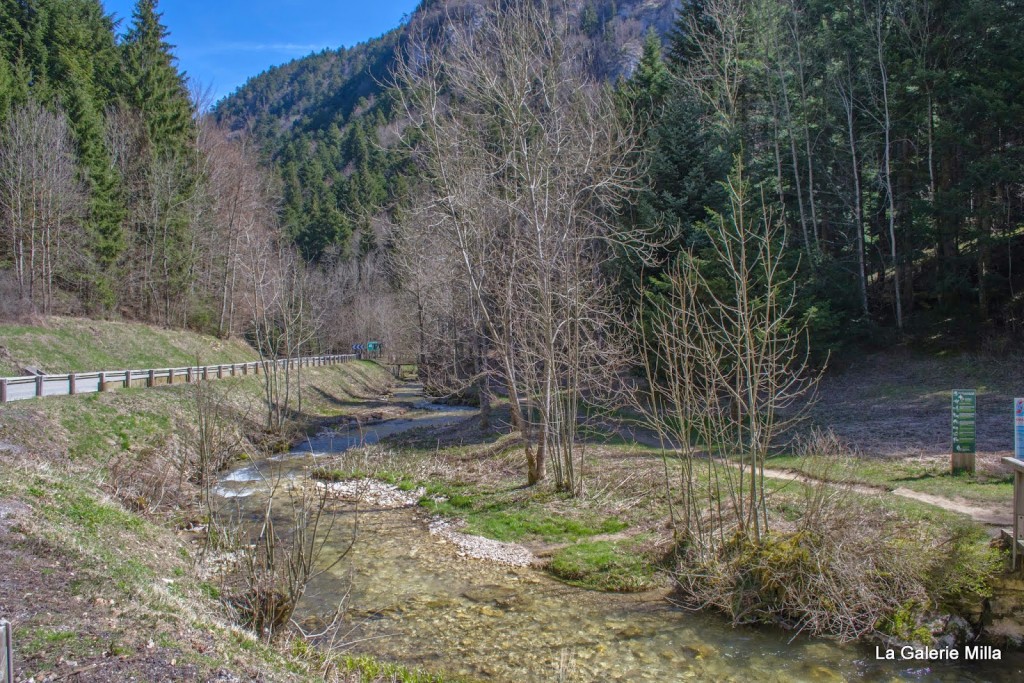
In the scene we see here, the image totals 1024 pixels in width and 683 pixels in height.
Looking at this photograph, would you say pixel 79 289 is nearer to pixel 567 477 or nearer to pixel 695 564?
pixel 567 477

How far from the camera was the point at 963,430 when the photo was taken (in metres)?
12.0

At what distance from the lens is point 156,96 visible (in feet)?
135

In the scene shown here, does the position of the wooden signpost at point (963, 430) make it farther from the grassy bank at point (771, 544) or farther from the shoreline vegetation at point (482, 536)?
the grassy bank at point (771, 544)

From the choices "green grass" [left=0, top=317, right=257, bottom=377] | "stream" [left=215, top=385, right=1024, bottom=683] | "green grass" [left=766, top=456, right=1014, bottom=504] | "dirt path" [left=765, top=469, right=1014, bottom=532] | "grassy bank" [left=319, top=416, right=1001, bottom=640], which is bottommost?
"stream" [left=215, top=385, right=1024, bottom=683]

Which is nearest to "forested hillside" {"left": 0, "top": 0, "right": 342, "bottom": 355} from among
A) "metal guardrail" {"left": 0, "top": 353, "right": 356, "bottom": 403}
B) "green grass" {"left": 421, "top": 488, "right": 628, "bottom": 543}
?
"metal guardrail" {"left": 0, "top": 353, "right": 356, "bottom": 403}

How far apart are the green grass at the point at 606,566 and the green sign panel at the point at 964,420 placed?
6.17 metres

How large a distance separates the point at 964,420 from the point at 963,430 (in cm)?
21

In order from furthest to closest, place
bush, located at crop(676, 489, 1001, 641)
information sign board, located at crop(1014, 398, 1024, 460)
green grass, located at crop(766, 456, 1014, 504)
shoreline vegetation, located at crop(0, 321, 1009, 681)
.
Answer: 1. green grass, located at crop(766, 456, 1014, 504)
2. information sign board, located at crop(1014, 398, 1024, 460)
3. bush, located at crop(676, 489, 1001, 641)
4. shoreline vegetation, located at crop(0, 321, 1009, 681)

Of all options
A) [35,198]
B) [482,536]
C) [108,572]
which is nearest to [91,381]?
[35,198]

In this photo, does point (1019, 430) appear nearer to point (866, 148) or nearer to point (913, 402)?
point (913, 402)

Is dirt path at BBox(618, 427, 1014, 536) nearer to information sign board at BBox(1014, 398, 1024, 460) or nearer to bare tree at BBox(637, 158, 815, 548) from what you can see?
information sign board at BBox(1014, 398, 1024, 460)

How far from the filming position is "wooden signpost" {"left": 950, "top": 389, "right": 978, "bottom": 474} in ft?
38.9

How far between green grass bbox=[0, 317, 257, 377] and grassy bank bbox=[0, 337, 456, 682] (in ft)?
24.0

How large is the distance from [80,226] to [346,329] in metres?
32.1
